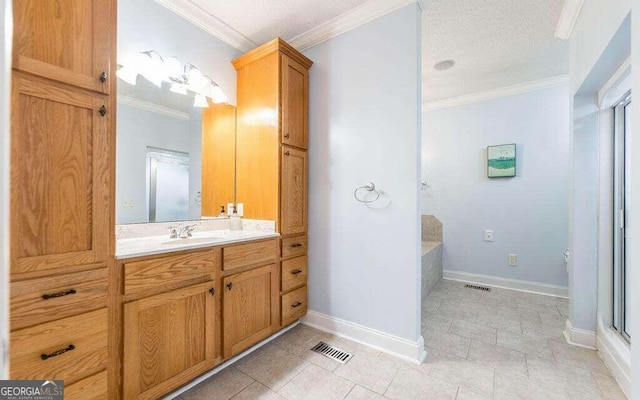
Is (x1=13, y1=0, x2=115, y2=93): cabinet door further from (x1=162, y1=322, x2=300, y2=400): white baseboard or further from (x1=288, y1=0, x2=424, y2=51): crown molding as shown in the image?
(x1=162, y1=322, x2=300, y2=400): white baseboard

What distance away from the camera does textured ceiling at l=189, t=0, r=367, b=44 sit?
1.87 m

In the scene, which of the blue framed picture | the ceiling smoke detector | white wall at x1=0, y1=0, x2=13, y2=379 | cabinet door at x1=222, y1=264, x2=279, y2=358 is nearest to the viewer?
white wall at x1=0, y1=0, x2=13, y2=379

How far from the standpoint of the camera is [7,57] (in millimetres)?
388

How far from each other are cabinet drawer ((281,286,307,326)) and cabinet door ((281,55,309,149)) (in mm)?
1244

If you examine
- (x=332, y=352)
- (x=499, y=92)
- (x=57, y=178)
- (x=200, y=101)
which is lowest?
(x=332, y=352)

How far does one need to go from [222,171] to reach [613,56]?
8.76ft

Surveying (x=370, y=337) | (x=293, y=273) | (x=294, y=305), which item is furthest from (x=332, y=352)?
(x=293, y=273)

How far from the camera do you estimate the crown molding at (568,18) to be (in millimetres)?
1764

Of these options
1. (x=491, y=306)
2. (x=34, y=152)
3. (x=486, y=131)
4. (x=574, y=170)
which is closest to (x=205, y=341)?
(x=34, y=152)

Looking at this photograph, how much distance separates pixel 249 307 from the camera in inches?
68.4

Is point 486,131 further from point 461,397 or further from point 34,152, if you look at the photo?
point 34,152

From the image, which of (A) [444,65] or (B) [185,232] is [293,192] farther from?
(A) [444,65]

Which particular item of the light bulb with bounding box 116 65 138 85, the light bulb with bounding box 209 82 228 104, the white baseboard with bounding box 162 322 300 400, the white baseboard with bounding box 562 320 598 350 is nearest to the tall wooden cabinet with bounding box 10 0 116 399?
the white baseboard with bounding box 162 322 300 400

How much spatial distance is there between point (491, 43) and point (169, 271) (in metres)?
3.11
